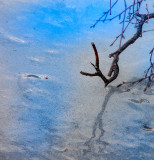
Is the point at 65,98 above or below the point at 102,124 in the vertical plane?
above

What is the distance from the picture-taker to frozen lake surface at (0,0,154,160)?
189cm

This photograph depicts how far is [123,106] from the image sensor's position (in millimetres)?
2355

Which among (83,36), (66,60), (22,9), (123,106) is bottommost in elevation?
(123,106)

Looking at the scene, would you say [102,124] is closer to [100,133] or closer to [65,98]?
[100,133]

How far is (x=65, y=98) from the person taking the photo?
7.98 feet

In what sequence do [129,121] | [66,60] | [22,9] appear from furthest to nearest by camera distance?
[22,9]
[66,60]
[129,121]

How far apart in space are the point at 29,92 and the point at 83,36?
158 cm

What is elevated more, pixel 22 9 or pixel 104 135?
pixel 22 9

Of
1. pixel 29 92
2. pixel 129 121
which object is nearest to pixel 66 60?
pixel 29 92

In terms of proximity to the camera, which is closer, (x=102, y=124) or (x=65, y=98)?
(x=102, y=124)

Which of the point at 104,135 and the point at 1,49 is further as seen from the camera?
the point at 1,49

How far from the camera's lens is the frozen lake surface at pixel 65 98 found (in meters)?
1.89

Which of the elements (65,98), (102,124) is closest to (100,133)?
(102,124)

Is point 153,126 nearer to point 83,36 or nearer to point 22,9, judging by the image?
point 83,36
